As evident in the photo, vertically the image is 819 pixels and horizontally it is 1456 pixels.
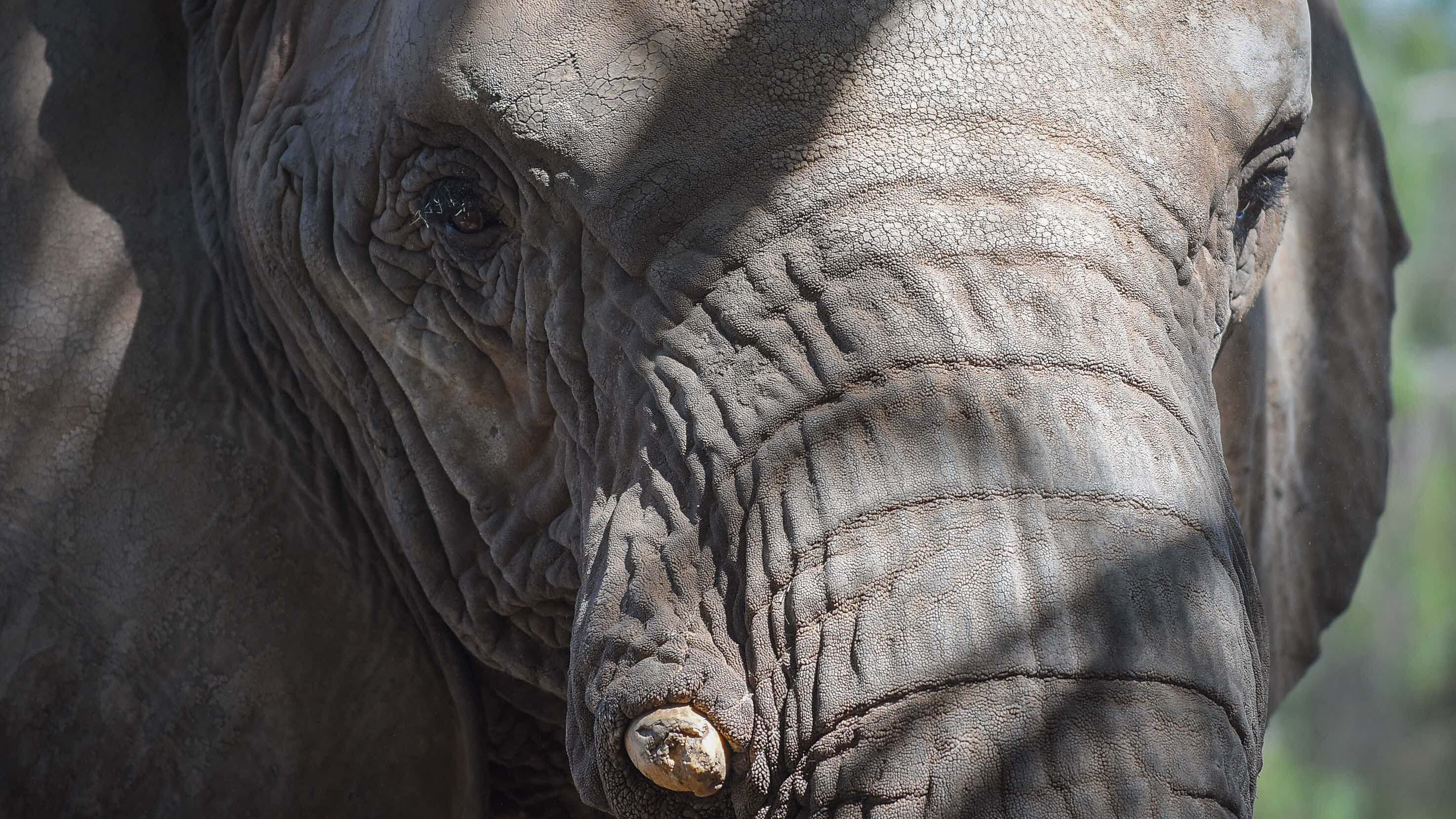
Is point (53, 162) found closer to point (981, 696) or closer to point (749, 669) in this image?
point (749, 669)

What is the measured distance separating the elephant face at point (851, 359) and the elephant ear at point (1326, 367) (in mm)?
706

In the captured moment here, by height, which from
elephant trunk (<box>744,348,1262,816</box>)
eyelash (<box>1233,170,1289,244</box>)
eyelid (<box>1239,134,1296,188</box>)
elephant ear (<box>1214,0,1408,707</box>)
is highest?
eyelid (<box>1239,134,1296,188</box>)

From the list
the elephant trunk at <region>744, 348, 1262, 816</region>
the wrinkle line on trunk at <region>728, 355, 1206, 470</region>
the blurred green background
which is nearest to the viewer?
the elephant trunk at <region>744, 348, 1262, 816</region>

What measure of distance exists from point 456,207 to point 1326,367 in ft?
4.42

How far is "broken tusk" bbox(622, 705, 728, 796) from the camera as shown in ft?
3.87

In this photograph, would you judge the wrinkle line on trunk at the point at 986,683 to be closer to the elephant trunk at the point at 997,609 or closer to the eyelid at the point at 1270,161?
the elephant trunk at the point at 997,609

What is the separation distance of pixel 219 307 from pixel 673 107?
2.37 feet

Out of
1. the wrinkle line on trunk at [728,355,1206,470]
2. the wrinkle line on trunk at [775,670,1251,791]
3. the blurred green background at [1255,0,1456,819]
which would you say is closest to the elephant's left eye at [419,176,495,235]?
the wrinkle line on trunk at [728,355,1206,470]

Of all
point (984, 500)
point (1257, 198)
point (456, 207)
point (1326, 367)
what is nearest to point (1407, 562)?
point (1326, 367)

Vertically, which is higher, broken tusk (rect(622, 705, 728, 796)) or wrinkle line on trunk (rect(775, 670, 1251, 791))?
wrinkle line on trunk (rect(775, 670, 1251, 791))

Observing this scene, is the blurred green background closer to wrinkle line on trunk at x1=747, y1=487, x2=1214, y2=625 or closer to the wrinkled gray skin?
the wrinkled gray skin

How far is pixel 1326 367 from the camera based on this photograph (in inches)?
91.9

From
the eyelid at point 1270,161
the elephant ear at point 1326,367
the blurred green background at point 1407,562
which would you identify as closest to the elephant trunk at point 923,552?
the eyelid at point 1270,161

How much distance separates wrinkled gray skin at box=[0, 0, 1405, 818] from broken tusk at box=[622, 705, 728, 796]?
1 cm
